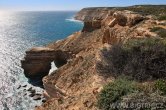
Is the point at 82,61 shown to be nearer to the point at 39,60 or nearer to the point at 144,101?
the point at 144,101

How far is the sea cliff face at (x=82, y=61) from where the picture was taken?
22.2 metres

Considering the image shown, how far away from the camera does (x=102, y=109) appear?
16.4m

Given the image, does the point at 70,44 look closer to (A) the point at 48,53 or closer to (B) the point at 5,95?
(A) the point at 48,53

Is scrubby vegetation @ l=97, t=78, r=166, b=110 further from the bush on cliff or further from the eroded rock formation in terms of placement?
the eroded rock formation

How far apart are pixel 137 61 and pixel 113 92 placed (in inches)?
197

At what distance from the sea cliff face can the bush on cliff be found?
3.25 feet

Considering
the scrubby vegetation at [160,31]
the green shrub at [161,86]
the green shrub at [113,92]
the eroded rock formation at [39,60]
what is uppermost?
the scrubby vegetation at [160,31]

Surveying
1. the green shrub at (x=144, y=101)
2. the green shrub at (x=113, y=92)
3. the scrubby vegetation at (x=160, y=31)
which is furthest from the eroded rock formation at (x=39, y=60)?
the green shrub at (x=144, y=101)

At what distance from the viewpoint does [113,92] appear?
16297 mm

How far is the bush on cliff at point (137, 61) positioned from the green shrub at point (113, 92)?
3067 mm

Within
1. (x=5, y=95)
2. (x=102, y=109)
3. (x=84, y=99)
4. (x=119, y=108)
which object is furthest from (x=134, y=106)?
(x=5, y=95)

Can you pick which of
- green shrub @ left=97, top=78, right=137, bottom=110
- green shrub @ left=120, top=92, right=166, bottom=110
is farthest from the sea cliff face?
green shrub @ left=120, top=92, right=166, bottom=110

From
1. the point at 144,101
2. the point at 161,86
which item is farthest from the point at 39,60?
the point at 144,101

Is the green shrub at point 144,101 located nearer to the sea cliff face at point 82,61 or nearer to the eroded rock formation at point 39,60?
the sea cliff face at point 82,61
